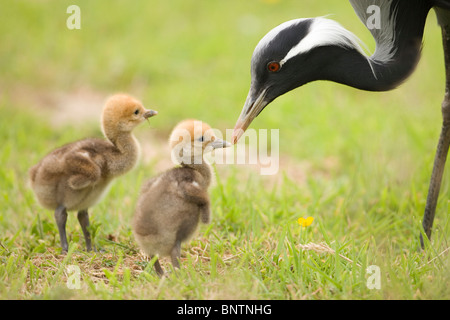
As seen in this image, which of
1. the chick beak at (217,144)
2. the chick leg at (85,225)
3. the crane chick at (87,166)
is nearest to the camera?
the chick beak at (217,144)

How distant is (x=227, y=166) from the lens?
21.3 feet

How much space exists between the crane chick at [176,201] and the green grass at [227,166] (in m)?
0.20

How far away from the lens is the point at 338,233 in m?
4.84

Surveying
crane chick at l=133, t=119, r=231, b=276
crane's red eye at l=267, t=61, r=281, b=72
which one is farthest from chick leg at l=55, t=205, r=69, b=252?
crane's red eye at l=267, t=61, r=281, b=72

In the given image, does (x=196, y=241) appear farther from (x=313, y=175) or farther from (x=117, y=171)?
(x=313, y=175)

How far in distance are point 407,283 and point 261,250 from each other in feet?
3.59

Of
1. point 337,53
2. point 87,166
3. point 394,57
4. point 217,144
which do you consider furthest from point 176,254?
point 394,57

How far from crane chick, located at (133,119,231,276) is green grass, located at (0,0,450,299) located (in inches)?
7.7

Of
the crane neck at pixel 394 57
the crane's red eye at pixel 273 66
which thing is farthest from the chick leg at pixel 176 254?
the crane neck at pixel 394 57

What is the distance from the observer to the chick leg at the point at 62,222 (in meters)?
4.26

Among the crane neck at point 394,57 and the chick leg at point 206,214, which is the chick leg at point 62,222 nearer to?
the chick leg at point 206,214

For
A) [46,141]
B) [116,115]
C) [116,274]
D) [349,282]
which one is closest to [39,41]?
[46,141]

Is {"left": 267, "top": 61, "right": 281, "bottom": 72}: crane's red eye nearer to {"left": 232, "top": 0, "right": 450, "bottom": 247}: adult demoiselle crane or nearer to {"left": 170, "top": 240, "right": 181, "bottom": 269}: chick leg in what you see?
{"left": 232, "top": 0, "right": 450, "bottom": 247}: adult demoiselle crane

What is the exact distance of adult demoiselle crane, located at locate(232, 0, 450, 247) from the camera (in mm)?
4066
